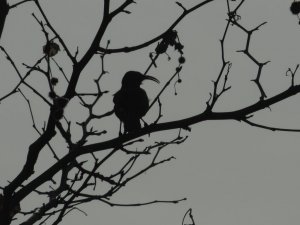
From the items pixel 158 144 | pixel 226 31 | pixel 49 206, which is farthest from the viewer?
pixel 158 144

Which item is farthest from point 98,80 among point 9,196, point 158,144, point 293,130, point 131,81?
point 131,81

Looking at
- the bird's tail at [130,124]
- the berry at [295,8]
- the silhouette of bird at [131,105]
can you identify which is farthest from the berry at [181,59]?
the bird's tail at [130,124]

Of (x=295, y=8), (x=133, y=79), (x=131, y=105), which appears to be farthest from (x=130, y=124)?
(x=295, y=8)

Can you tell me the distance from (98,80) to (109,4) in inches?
55.3

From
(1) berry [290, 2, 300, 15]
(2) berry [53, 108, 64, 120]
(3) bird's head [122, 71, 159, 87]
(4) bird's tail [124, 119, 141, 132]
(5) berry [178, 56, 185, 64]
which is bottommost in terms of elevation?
(2) berry [53, 108, 64, 120]

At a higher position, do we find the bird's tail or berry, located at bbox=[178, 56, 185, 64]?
the bird's tail

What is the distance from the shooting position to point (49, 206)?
4.44m

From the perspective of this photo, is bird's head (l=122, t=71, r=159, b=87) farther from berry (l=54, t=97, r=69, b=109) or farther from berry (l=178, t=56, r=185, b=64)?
berry (l=54, t=97, r=69, b=109)

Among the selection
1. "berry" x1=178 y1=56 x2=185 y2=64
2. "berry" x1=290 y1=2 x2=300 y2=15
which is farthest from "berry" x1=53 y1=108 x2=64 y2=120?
"berry" x1=290 y1=2 x2=300 y2=15

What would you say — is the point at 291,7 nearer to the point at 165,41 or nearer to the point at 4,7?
the point at 165,41

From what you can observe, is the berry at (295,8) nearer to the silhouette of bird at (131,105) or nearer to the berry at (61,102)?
the berry at (61,102)

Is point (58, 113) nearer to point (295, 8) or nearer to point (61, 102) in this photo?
point (61, 102)

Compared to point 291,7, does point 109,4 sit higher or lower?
lower

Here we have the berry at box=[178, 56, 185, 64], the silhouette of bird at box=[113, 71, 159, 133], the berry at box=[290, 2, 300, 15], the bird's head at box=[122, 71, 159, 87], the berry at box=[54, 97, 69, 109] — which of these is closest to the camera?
the berry at box=[54, 97, 69, 109]
